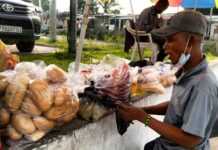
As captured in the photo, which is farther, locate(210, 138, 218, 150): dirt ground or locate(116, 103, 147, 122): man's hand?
locate(210, 138, 218, 150): dirt ground

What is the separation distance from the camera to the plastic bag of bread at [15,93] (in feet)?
5.48

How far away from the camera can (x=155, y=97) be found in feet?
10.00

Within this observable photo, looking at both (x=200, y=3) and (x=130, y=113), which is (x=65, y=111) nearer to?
(x=130, y=113)

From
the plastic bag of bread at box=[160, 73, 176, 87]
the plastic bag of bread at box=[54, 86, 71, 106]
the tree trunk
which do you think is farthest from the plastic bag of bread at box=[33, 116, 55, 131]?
the tree trunk

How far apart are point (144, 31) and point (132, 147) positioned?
349cm

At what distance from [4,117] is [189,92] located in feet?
3.00

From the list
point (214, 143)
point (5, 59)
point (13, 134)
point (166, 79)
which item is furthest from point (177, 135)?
point (214, 143)

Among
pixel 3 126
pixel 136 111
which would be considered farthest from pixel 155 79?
pixel 3 126

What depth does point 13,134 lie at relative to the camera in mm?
1646

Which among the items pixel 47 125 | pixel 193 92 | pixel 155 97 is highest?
pixel 193 92

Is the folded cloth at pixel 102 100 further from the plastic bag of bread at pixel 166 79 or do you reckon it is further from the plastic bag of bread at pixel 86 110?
the plastic bag of bread at pixel 166 79

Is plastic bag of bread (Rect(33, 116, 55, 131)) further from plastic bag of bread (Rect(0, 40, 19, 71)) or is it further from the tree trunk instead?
the tree trunk

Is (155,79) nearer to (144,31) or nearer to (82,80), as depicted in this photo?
(82,80)

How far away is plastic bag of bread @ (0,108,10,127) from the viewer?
1657mm
